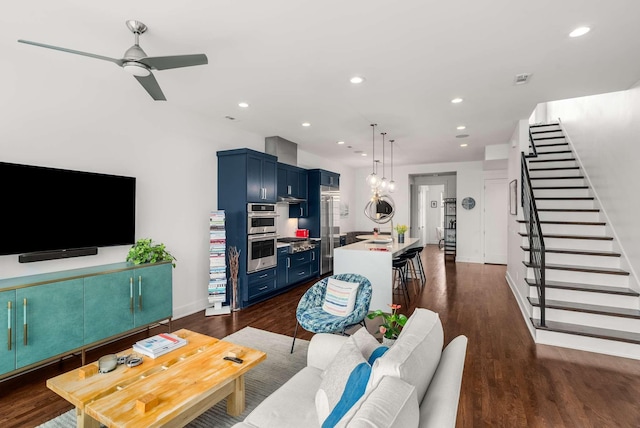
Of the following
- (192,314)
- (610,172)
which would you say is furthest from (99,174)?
(610,172)

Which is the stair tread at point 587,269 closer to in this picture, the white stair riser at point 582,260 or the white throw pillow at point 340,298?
the white stair riser at point 582,260

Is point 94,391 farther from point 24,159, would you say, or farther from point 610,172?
point 610,172

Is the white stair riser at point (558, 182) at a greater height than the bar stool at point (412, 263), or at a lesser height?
greater

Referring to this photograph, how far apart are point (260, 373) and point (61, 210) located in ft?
8.28

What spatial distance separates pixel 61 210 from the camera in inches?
123

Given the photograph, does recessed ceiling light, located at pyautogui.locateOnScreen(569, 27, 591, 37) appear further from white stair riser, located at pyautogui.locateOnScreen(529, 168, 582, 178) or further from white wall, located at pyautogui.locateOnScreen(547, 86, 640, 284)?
white stair riser, located at pyautogui.locateOnScreen(529, 168, 582, 178)

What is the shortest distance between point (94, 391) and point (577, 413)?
3.31 metres

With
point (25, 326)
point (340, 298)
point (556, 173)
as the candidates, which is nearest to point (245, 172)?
point (340, 298)

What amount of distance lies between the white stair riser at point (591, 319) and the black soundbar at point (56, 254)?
16.8 ft

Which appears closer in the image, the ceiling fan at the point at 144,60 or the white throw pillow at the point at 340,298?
the ceiling fan at the point at 144,60

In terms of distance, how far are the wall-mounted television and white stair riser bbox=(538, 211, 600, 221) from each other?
6.04 m

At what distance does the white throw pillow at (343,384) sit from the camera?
1268mm

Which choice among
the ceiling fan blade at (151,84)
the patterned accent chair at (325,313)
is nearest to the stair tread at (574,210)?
the patterned accent chair at (325,313)

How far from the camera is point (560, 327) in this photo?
11.6 ft
